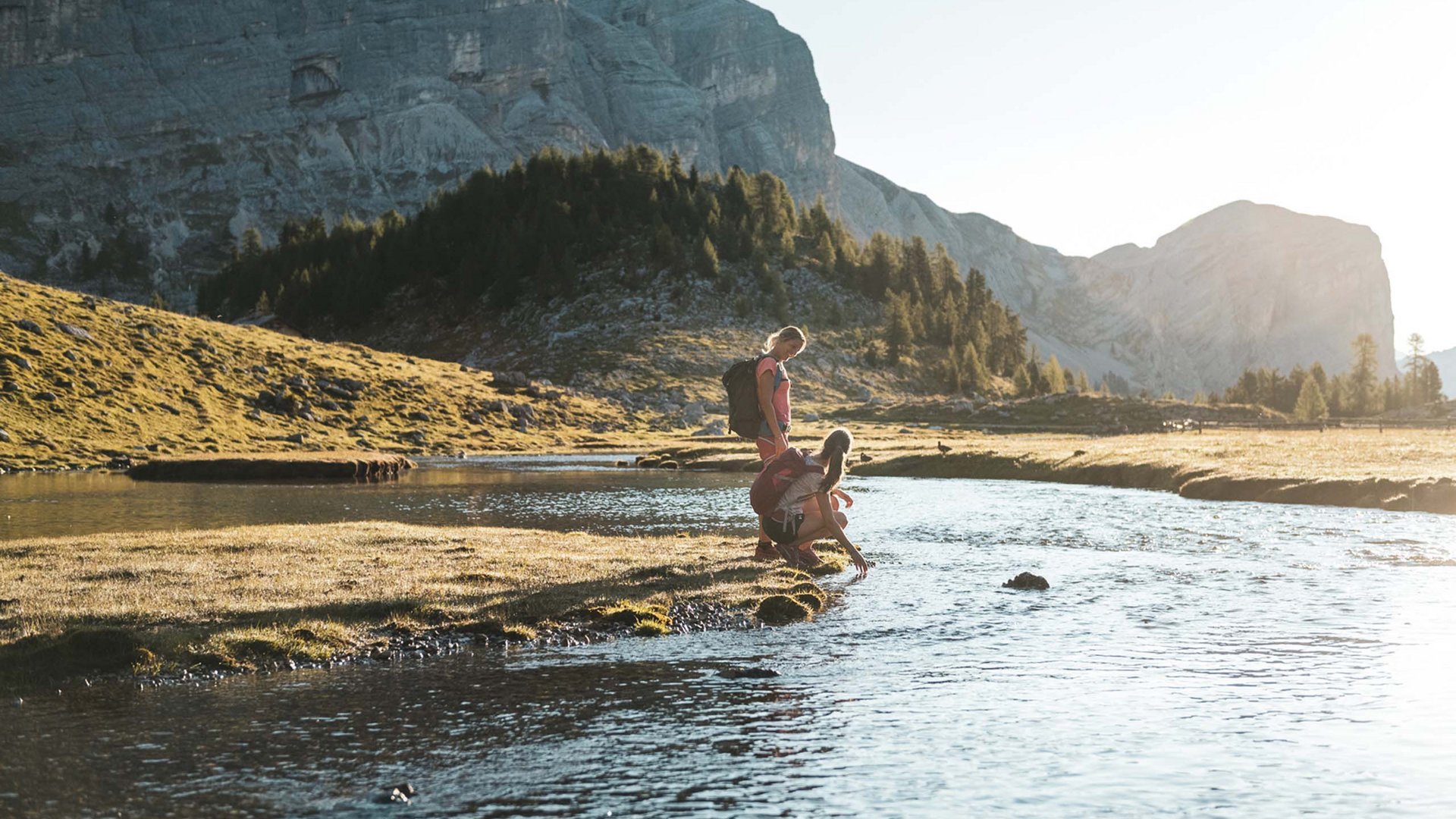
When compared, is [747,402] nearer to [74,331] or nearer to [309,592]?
[309,592]

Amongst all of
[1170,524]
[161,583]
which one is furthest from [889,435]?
[161,583]

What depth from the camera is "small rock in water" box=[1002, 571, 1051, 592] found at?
76.4 feet

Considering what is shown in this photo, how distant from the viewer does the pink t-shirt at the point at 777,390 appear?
73.3 feet

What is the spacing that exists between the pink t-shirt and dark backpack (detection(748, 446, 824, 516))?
0.73 m

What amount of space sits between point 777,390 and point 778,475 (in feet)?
5.85

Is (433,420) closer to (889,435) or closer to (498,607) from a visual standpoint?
(889,435)

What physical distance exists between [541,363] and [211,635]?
163 meters

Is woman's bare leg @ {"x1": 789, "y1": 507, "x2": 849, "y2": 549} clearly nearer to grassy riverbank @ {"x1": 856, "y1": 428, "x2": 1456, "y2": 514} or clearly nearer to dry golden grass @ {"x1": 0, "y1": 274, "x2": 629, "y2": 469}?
grassy riverbank @ {"x1": 856, "y1": 428, "x2": 1456, "y2": 514}

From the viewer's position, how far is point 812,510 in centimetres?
2389

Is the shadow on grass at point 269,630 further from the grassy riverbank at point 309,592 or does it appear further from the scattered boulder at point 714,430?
the scattered boulder at point 714,430

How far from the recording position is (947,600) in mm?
21594

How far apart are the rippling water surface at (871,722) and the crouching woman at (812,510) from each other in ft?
5.66

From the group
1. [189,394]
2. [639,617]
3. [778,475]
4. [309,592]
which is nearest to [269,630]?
[309,592]

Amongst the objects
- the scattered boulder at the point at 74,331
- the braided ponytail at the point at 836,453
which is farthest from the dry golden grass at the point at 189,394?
the braided ponytail at the point at 836,453
